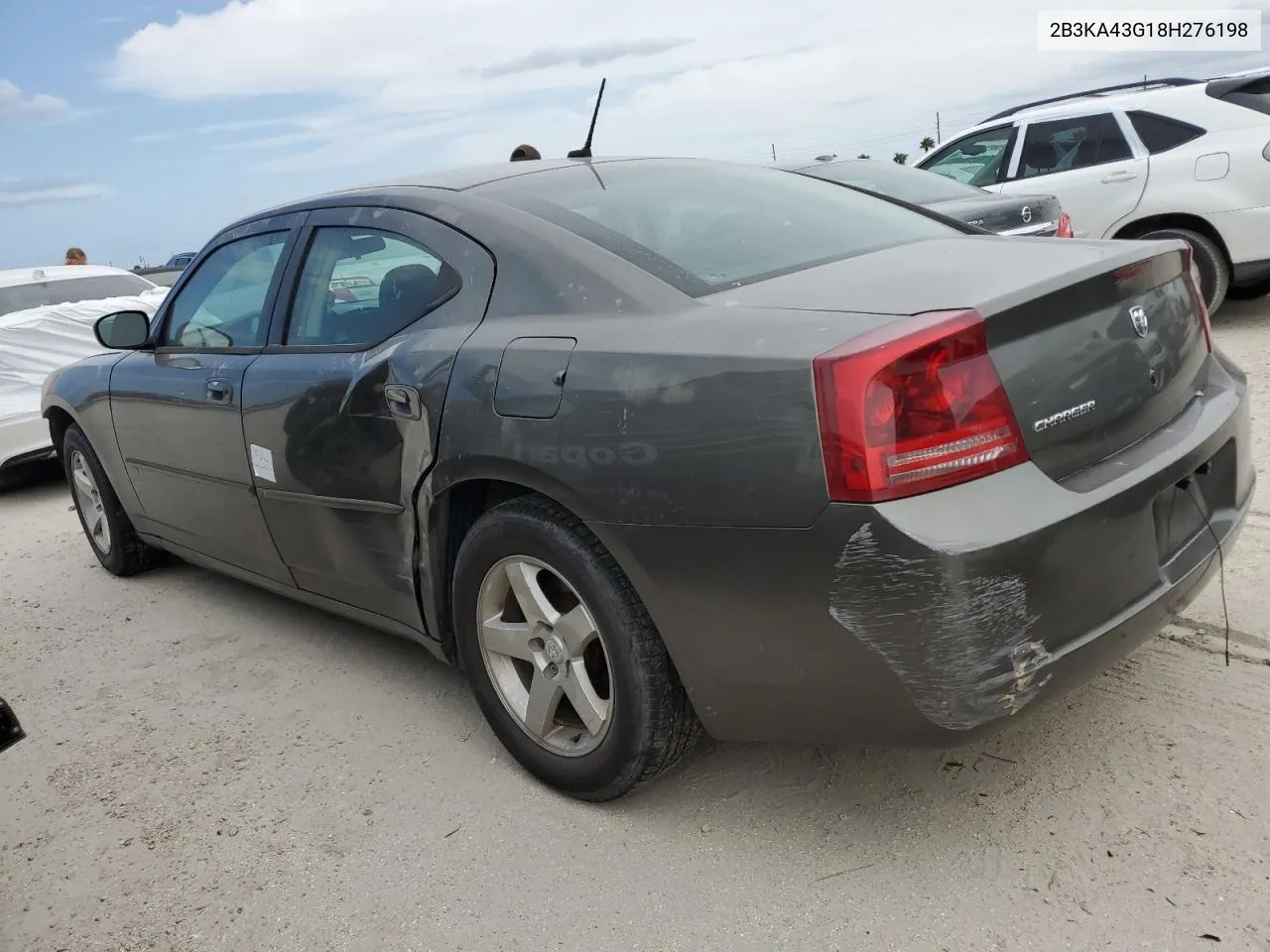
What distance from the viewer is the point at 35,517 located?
256 inches

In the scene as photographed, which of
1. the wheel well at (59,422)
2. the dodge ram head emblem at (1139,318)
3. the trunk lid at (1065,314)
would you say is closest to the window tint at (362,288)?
the trunk lid at (1065,314)

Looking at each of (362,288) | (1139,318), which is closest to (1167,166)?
(1139,318)

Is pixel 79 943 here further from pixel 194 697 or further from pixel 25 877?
pixel 194 697

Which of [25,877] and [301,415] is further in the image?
[301,415]

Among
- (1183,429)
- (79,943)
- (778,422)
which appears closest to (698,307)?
(778,422)

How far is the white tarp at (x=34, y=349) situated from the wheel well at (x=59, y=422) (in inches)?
79.7

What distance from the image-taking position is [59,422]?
5000 millimetres

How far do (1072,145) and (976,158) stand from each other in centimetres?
83

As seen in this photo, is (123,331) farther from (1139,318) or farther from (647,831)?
(1139,318)

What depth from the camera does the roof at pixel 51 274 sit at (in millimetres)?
8594

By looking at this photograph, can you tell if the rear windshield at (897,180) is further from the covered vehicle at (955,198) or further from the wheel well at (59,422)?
the wheel well at (59,422)

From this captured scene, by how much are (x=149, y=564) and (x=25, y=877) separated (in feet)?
8.04

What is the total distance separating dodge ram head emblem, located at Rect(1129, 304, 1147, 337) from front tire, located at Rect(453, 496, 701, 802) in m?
1.20

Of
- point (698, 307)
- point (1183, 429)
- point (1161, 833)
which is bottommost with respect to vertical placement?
point (1161, 833)
